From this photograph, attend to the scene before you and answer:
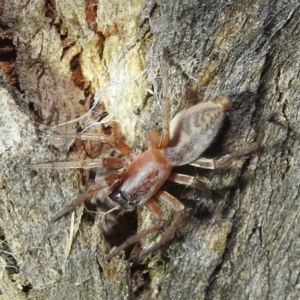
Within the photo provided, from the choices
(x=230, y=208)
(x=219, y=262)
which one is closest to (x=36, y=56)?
(x=230, y=208)

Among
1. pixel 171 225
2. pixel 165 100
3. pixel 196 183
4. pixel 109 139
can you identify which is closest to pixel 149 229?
pixel 171 225

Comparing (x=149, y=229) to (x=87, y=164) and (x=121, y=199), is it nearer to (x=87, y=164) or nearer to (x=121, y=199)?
(x=121, y=199)

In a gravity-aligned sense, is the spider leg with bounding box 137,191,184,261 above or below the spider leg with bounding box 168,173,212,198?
below

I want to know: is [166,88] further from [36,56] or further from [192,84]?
[36,56]

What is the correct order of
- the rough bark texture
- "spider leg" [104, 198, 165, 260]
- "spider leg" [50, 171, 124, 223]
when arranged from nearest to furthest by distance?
the rough bark texture → "spider leg" [50, 171, 124, 223] → "spider leg" [104, 198, 165, 260]

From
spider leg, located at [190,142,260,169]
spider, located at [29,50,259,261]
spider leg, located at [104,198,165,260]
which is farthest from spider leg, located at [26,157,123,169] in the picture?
spider leg, located at [190,142,260,169]

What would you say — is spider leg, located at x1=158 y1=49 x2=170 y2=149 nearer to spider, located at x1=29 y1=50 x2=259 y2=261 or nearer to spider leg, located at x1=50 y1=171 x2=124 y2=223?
spider, located at x1=29 y1=50 x2=259 y2=261

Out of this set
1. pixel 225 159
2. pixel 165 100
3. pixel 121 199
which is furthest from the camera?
pixel 121 199

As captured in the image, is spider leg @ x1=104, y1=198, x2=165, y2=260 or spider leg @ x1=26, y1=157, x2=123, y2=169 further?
spider leg @ x1=104, y1=198, x2=165, y2=260
